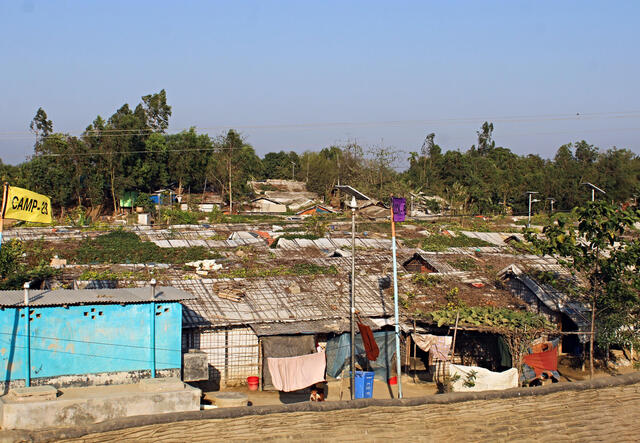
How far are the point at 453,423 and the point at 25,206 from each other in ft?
24.3

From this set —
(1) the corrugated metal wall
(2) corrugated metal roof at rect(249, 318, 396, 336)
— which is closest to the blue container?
(2) corrugated metal roof at rect(249, 318, 396, 336)

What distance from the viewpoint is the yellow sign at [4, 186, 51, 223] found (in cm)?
1004

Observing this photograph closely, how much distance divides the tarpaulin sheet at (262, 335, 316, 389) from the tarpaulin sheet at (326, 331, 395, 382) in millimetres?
478

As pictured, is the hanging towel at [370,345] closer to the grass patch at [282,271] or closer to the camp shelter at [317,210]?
the grass patch at [282,271]

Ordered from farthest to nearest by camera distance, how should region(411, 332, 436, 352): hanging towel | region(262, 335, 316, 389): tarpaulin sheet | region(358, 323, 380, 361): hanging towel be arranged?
1. region(411, 332, 436, 352): hanging towel
2. region(262, 335, 316, 389): tarpaulin sheet
3. region(358, 323, 380, 361): hanging towel

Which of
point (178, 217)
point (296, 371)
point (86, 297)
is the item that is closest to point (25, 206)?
point (86, 297)

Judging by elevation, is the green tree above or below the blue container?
above

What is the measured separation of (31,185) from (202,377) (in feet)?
106

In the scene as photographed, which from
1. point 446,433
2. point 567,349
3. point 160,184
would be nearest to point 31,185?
point 160,184

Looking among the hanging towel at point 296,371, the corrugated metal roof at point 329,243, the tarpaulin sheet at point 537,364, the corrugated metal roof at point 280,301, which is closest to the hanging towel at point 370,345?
the hanging towel at point 296,371

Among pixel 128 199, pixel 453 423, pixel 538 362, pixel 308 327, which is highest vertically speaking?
pixel 128 199

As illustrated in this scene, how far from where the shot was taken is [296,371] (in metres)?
13.1

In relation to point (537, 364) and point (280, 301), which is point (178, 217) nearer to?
point (280, 301)

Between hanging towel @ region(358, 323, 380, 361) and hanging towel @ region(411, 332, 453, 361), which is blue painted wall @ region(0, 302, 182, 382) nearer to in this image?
hanging towel @ region(358, 323, 380, 361)
